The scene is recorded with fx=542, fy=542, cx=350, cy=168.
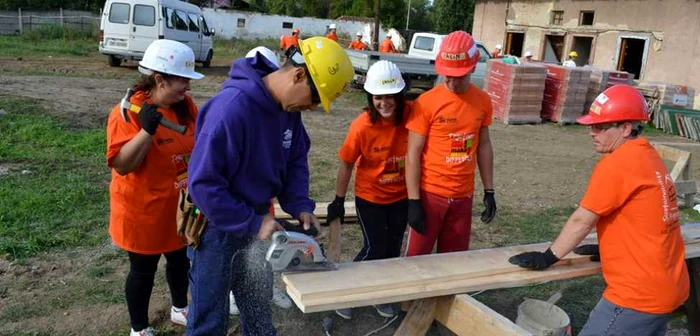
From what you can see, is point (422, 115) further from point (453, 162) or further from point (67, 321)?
point (67, 321)

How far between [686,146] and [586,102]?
2.59 m

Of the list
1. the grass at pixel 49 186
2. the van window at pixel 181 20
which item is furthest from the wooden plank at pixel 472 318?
the van window at pixel 181 20

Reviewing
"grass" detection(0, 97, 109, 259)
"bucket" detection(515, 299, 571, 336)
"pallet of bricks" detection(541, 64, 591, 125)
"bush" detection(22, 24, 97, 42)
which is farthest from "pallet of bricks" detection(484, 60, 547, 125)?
"bush" detection(22, 24, 97, 42)

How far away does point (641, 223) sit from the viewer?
2488mm

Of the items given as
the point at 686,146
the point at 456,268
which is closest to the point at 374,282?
the point at 456,268

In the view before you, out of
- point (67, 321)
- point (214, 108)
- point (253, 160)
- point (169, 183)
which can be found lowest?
point (67, 321)

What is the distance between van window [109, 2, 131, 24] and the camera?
15328 millimetres

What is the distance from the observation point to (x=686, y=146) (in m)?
10.6

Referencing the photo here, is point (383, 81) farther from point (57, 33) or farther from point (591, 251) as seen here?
point (57, 33)

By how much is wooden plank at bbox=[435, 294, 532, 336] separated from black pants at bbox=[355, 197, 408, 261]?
709 millimetres

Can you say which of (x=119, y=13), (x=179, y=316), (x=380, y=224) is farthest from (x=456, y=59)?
(x=119, y=13)

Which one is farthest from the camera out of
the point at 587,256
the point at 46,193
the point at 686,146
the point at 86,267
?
the point at 686,146

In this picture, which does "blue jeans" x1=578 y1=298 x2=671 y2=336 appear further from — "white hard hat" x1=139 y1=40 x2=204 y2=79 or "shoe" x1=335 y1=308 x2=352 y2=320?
"white hard hat" x1=139 y1=40 x2=204 y2=79

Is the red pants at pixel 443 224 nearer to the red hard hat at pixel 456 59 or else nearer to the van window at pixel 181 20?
the red hard hat at pixel 456 59
